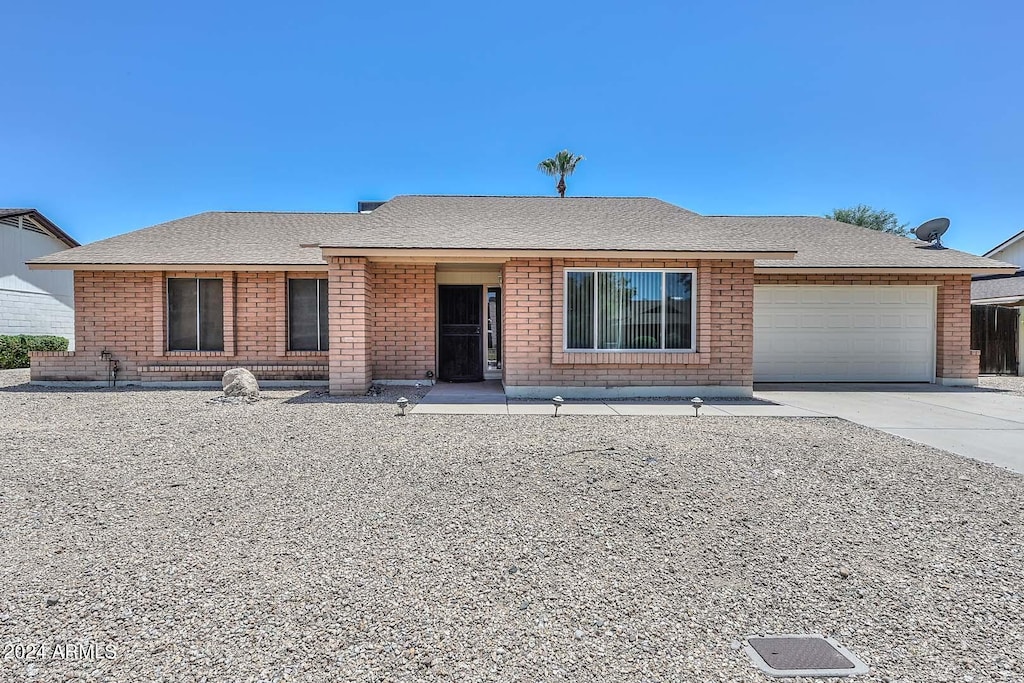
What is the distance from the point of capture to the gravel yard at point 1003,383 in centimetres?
1102

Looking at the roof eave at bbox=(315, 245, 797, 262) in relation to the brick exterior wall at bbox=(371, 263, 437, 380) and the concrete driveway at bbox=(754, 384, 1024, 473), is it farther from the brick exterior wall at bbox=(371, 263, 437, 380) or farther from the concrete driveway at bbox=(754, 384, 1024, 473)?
the concrete driveway at bbox=(754, 384, 1024, 473)

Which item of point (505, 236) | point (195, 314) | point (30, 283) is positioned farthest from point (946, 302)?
point (30, 283)

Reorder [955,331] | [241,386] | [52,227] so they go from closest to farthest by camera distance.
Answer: [241,386]
[955,331]
[52,227]

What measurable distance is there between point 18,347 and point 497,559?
69.0 ft

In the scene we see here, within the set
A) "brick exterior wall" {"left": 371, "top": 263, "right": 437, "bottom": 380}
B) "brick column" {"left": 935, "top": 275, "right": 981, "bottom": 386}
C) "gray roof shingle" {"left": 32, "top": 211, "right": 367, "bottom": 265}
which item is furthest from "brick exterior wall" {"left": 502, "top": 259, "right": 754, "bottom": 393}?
"brick column" {"left": 935, "top": 275, "right": 981, "bottom": 386}

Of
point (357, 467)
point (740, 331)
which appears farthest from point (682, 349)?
point (357, 467)

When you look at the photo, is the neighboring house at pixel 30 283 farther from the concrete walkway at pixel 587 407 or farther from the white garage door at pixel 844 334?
the white garage door at pixel 844 334

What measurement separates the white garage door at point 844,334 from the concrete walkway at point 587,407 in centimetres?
329

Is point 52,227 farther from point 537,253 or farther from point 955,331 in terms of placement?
point 955,331

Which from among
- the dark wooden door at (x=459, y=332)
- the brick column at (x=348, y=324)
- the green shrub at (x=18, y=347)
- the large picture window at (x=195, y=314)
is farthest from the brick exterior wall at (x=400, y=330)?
the green shrub at (x=18, y=347)

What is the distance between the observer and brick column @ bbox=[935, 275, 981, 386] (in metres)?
11.5

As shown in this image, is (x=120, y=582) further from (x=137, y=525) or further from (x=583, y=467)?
(x=583, y=467)

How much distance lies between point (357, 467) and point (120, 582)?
2.20 metres

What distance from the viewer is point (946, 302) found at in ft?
37.7
